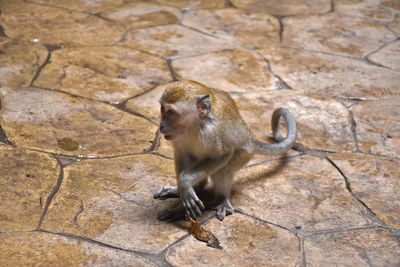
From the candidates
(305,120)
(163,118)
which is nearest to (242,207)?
(163,118)

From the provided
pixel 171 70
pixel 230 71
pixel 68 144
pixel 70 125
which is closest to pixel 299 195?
pixel 68 144

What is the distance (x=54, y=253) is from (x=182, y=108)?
49.5 inches

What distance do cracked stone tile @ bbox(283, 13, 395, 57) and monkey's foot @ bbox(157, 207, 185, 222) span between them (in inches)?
164

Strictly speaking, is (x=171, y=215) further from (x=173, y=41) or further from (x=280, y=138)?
(x=173, y=41)

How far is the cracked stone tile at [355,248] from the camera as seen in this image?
341 cm

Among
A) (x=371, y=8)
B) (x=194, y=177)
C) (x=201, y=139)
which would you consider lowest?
(x=371, y=8)

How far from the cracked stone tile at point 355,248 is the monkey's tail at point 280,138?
2.89 feet

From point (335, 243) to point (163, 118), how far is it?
1504 millimetres

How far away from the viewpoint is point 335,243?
3580mm

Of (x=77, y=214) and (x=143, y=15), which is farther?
(x=143, y=15)

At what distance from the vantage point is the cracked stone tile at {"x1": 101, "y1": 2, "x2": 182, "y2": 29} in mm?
Result: 7676

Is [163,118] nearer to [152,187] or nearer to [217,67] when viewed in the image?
[152,187]

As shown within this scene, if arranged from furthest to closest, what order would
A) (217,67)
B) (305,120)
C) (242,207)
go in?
1. (217,67)
2. (305,120)
3. (242,207)

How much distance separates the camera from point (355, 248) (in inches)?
139
